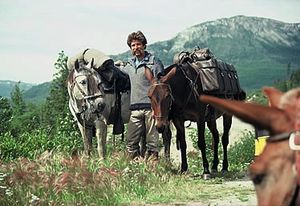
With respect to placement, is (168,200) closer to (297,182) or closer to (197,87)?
(197,87)

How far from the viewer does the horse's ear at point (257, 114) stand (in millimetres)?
2236

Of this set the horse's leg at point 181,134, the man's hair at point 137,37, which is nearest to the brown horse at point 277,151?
the man's hair at point 137,37

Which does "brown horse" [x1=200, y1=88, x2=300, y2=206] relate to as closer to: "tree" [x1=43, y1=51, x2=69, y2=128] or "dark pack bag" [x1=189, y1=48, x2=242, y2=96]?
"dark pack bag" [x1=189, y1=48, x2=242, y2=96]

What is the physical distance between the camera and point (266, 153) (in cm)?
233

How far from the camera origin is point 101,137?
10703 millimetres

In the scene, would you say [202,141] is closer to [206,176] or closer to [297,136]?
[206,176]

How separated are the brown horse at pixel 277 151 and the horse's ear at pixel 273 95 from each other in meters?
→ 0.11

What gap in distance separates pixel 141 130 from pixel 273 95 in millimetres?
8039

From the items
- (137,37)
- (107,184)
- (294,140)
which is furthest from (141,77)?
(294,140)

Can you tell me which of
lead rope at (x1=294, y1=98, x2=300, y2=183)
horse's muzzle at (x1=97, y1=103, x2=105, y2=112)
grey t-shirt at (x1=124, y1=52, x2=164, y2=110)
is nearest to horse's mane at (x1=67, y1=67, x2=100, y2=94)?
horse's muzzle at (x1=97, y1=103, x2=105, y2=112)

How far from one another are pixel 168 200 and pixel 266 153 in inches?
238

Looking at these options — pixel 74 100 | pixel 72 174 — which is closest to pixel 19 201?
pixel 72 174

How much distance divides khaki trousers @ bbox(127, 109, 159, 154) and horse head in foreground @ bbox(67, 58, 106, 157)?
0.53 meters

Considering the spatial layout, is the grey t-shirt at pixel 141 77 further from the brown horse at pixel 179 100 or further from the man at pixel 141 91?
the brown horse at pixel 179 100
